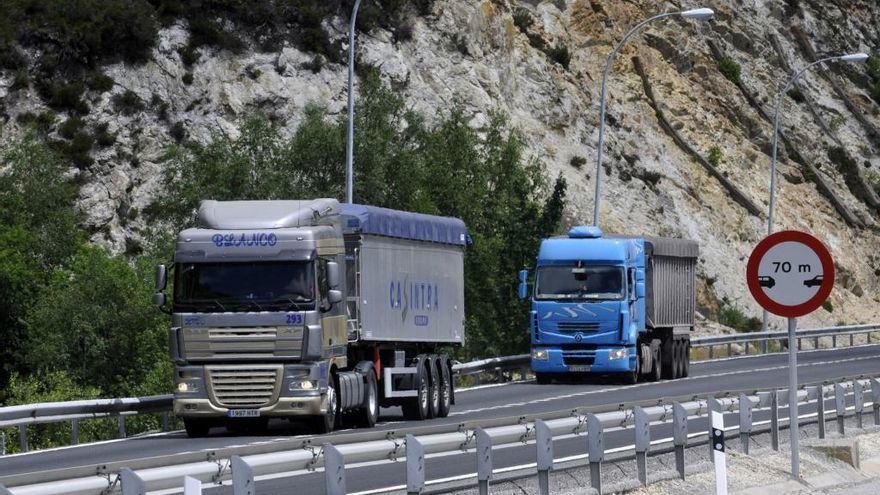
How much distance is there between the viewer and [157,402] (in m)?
27.0

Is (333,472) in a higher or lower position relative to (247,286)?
lower

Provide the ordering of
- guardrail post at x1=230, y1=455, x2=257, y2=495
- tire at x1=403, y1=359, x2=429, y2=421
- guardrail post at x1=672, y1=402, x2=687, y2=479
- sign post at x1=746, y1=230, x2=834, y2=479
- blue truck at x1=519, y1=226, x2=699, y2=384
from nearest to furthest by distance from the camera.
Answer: guardrail post at x1=230, y1=455, x2=257, y2=495 → sign post at x1=746, y1=230, x2=834, y2=479 → guardrail post at x1=672, y1=402, x2=687, y2=479 → tire at x1=403, y1=359, x2=429, y2=421 → blue truck at x1=519, y1=226, x2=699, y2=384

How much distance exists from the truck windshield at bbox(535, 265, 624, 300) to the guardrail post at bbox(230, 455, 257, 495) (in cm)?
2625

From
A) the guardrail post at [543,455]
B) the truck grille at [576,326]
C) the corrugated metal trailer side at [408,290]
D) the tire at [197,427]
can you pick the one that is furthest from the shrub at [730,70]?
the guardrail post at [543,455]

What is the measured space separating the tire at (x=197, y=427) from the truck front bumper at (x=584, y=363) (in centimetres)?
1398

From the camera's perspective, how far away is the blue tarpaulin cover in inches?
1001

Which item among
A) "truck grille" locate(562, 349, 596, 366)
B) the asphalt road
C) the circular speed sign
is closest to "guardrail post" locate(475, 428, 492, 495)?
the asphalt road

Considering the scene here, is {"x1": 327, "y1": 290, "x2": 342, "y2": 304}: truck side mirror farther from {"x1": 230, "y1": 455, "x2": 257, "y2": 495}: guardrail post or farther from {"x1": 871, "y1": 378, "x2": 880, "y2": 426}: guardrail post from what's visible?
{"x1": 230, "y1": 455, "x2": 257, "y2": 495}: guardrail post

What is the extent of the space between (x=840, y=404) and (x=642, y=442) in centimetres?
637

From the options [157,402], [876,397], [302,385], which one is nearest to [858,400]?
[876,397]

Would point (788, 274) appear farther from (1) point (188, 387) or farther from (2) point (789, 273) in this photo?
(1) point (188, 387)

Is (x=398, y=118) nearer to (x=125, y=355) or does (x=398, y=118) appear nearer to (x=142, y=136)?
(x=142, y=136)

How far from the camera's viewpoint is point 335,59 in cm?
6525

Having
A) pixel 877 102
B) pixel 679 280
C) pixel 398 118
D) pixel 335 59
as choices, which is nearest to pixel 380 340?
pixel 679 280
